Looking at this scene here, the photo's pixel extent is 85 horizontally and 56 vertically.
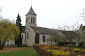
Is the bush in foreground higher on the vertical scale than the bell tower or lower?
lower

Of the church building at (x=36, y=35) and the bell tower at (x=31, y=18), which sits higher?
the bell tower at (x=31, y=18)

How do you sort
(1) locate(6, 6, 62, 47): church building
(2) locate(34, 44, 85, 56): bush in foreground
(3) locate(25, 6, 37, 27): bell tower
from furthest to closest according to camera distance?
1. (3) locate(25, 6, 37, 27): bell tower
2. (1) locate(6, 6, 62, 47): church building
3. (2) locate(34, 44, 85, 56): bush in foreground

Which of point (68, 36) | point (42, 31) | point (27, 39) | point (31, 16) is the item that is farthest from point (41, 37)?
point (68, 36)

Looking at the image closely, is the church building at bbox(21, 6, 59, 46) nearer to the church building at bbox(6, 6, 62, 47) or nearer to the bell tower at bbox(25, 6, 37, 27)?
the church building at bbox(6, 6, 62, 47)

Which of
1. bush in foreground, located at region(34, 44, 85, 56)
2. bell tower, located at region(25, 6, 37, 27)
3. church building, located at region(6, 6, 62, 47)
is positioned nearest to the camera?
bush in foreground, located at region(34, 44, 85, 56)

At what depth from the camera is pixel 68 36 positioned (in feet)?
78.5

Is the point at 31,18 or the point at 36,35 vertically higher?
the point at 31,18

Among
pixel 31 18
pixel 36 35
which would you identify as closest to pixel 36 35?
pixel 36 35

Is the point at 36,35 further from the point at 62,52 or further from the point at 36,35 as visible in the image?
the point at 62,52

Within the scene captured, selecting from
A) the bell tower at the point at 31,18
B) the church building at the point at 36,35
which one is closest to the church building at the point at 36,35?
the church building at the point at 36,35

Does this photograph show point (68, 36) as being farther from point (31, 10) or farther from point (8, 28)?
point (31, 10)

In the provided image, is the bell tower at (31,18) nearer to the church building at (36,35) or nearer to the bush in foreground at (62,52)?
the church building at (36,35)

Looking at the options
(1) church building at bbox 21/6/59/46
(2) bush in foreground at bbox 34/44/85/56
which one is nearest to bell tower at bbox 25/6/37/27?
(1) church building at bbox 21/6/59/46

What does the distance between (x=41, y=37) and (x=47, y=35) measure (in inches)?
102
